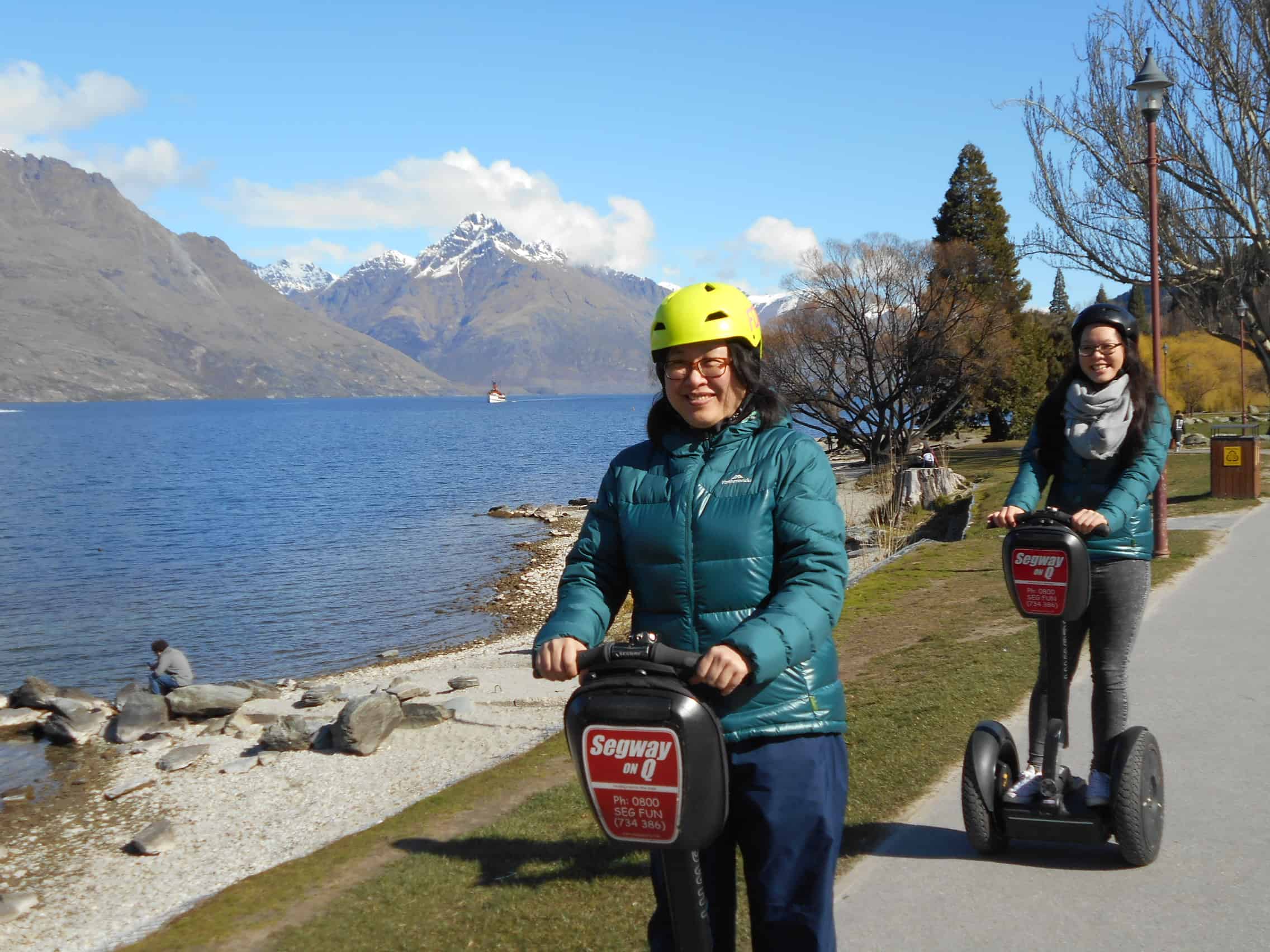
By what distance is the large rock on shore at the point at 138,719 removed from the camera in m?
14.4

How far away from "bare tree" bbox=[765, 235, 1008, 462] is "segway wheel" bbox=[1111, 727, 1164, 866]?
128 ft

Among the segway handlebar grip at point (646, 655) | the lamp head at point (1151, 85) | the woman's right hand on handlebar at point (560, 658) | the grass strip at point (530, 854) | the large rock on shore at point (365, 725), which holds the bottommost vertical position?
the large rock on shore at point (365, 725)

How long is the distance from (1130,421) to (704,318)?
2445 millimetres

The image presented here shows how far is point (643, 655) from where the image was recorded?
7.96 ft

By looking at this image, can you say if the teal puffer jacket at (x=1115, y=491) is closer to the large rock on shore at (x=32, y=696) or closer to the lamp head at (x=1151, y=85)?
the lamp head at (x=1151, y=85)

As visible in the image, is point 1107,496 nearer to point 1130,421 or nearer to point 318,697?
point 1130,421

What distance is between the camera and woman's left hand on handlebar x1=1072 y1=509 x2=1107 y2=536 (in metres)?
4.34

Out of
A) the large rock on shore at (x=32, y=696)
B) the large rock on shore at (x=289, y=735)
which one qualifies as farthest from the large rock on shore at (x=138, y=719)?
the large rock on shore at (x=289, y=735)

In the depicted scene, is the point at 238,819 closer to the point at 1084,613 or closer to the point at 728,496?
the point at 1084,613

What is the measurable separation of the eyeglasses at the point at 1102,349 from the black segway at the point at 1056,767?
0.68 meters

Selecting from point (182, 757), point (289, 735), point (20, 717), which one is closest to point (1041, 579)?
point (289, 735)

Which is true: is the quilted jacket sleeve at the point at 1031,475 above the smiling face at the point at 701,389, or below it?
below

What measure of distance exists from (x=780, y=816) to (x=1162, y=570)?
35.1ft

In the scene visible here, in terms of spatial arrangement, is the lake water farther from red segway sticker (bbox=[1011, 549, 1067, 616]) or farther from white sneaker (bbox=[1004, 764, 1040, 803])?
red segway sticker (bbox=[1011, 549, 1067, 616])
